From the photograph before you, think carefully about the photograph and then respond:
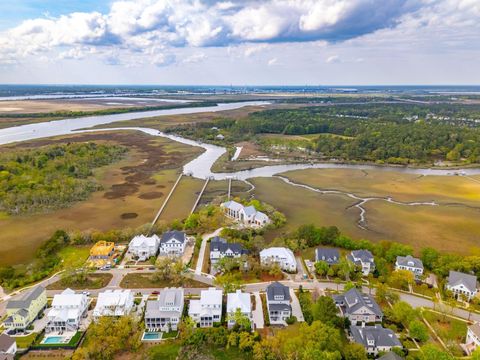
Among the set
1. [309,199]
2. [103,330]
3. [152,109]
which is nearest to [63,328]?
[103,330]

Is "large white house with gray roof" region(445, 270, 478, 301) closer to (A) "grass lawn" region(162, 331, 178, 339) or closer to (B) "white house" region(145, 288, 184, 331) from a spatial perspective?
(B) "white house" region(145, 288, 184, 331)

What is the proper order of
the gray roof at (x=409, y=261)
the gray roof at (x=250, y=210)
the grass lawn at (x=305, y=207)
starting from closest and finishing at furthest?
the gray roof at (x=409, y=261), the gray roof at (x=250, y=210), the grass lawn at (x=305, y=207)

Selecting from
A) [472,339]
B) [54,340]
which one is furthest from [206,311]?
[472,339]

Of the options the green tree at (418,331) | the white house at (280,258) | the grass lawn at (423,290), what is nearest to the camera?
the green tree at (418,331)

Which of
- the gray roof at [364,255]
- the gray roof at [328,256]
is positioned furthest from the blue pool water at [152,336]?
the gray roof at [364,255]

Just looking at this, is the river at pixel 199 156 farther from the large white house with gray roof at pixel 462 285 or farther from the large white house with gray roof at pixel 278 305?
the large white house with gray roof at pixel 462 285

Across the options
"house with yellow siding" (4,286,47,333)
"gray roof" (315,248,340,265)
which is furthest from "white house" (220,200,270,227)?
"house with yellow siding" (4,286,47,333)
